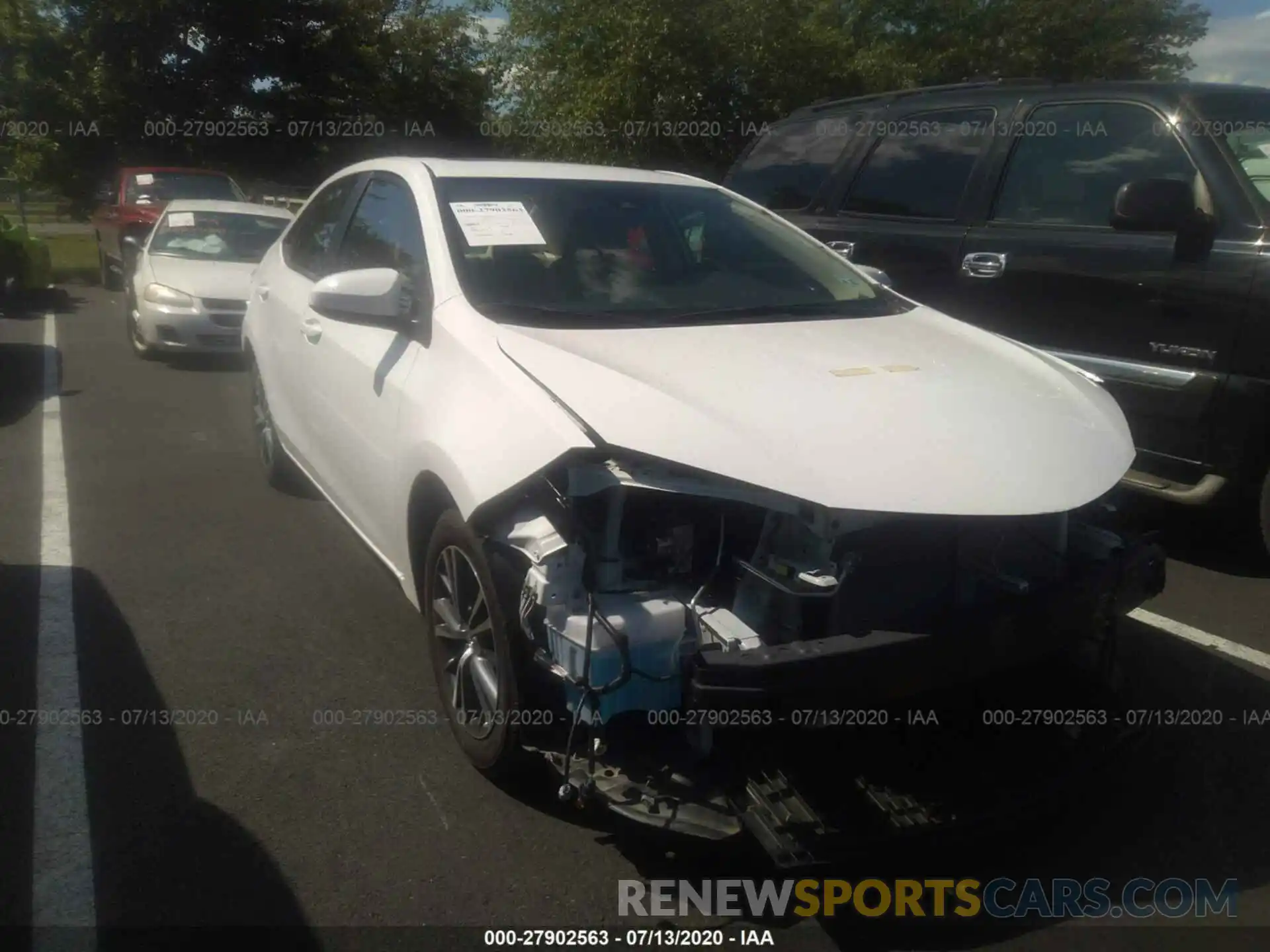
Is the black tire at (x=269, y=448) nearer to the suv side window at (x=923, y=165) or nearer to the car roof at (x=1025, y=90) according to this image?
the suv side window at (x=923, y=165)

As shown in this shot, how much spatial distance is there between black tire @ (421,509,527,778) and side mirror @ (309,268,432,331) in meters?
0.75

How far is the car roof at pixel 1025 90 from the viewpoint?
5121mm

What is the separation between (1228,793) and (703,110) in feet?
48.3

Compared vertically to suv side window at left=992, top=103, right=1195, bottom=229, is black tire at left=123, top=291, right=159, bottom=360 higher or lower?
lower

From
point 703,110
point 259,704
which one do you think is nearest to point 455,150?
point 703,110

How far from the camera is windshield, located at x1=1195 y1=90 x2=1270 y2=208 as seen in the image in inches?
189

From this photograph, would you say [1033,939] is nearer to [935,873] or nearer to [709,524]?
[935,873]

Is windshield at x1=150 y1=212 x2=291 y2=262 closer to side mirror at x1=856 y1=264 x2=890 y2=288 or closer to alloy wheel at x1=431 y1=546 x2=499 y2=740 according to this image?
side mirror at x1=856 y1=264 x2=890 y2=288

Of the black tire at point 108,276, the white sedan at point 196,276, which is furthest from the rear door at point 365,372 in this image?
the black tire at point 108,276

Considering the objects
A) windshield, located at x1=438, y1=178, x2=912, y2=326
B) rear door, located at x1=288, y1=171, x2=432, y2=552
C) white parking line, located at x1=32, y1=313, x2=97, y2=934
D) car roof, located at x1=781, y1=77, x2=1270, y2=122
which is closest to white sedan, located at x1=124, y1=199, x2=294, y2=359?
white parking line, located at x1=32, y1=313, x2=97, y2=934

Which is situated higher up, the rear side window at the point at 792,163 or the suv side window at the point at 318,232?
the rear side window at the point at 792,163

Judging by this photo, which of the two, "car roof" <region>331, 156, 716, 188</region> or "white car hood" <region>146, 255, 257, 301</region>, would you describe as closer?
"car roof" <region>331, 156, 716, 188</region>

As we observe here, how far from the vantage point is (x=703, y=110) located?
16.5 metres

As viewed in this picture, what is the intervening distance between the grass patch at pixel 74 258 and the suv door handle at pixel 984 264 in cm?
1454
